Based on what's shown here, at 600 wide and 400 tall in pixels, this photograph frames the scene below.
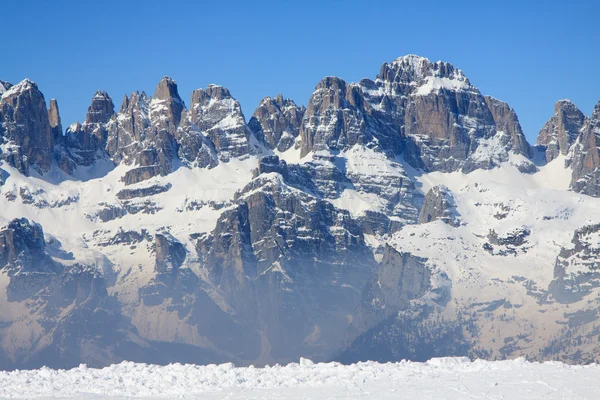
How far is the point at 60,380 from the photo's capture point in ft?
301

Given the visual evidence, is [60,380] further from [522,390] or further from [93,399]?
[522,390]

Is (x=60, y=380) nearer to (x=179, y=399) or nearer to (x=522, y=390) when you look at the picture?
(x=179, y=399)

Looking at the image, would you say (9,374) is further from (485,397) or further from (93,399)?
(485,397)

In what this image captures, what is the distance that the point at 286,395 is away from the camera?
281ft

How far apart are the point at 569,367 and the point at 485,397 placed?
12.0 metres

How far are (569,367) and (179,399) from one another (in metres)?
27.0

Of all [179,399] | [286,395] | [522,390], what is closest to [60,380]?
[179,399]

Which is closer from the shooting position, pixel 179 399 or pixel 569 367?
pixel 179 399

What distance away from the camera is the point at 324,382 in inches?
3509

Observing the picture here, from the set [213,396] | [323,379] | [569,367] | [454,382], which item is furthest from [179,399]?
[569,367]

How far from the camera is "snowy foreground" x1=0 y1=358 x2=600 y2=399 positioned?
85500mm

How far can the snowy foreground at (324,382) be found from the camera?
281 feet

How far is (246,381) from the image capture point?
90.2 metres

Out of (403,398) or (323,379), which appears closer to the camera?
(403,398)
